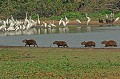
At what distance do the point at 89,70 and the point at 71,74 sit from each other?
0.86m

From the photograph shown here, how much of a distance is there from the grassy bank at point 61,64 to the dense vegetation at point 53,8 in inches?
1345

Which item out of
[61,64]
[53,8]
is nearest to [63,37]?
[61,64]

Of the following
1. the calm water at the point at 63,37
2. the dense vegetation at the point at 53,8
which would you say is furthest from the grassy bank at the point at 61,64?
the dense vegetation at the point at 53,8

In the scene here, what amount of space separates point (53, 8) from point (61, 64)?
39.1 meters

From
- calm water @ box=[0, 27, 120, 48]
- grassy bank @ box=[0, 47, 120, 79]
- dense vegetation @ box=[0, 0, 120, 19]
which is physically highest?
dense vegetation @ box=[0, 0, 120, 19]

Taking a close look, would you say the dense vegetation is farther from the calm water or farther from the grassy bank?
the grassy bank

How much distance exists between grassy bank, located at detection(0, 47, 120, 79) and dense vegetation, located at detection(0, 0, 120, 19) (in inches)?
1345

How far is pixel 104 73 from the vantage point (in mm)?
13961

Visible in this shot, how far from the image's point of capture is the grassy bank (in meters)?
13.6

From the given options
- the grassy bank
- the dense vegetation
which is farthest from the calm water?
the dense vegetation

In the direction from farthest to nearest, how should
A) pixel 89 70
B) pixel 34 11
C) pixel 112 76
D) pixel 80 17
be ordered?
pixel 34 11, pixel 80 17, pixel 89 70, pixel 112 76

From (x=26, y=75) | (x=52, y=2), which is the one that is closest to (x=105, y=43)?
(x=26, y=75)

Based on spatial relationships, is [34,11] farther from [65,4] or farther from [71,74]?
[71,74]

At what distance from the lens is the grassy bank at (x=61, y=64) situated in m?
13.6
